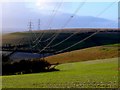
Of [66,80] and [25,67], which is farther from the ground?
[66,80]

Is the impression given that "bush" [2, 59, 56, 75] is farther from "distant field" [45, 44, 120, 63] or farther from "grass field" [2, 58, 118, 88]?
"grass field" [2, 58, 118, 88]

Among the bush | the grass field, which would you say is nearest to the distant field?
the bush

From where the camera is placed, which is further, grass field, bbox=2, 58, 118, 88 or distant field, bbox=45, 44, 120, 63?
distant field, bbox=45, 44, 120, 63

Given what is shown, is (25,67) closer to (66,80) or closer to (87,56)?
(87,56)

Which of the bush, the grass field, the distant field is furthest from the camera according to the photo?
the distant field

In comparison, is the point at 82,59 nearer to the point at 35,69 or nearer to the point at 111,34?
the point at 35,69

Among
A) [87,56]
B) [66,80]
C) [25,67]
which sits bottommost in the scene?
[25,67]

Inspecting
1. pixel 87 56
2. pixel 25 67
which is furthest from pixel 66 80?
pixel 87 56

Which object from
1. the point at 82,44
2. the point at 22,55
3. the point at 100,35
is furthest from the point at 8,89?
the point at 100,35

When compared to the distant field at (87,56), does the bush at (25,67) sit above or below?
below

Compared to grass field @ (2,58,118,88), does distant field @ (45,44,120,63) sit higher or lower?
higher

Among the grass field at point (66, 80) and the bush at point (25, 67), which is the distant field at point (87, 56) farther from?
the grass field at point (66, 80)

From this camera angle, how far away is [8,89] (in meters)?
20.1

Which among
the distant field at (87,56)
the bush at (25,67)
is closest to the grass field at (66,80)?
the bush at (25,67)
